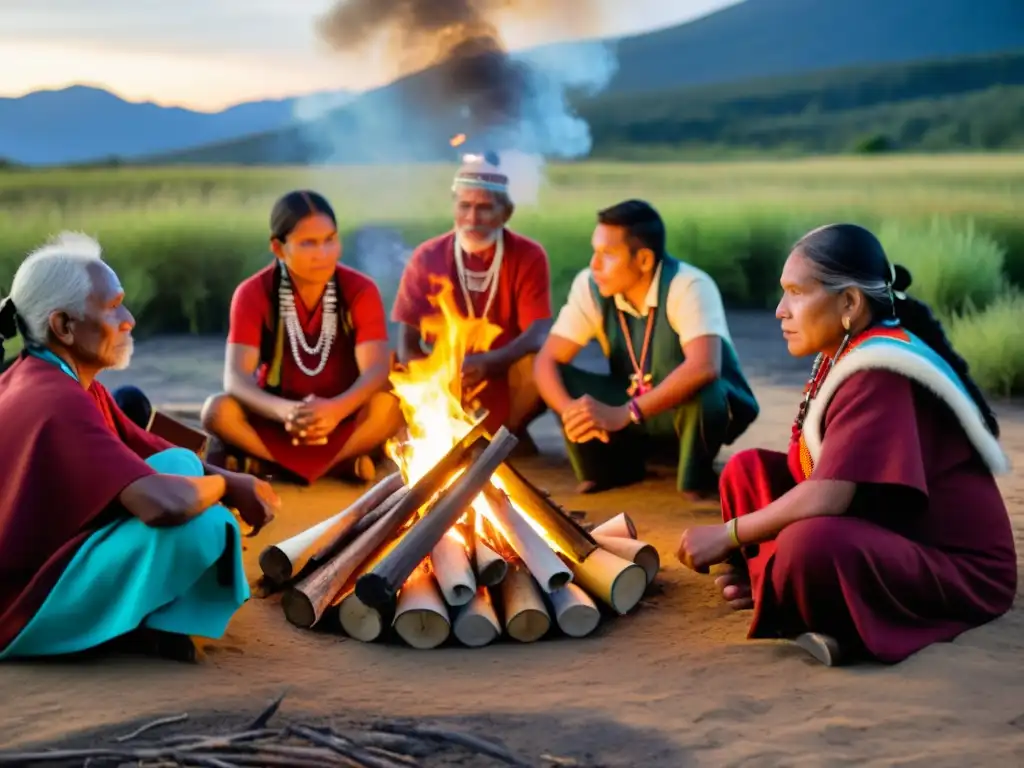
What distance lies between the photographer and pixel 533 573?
4809mm

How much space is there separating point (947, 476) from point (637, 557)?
4.07ft

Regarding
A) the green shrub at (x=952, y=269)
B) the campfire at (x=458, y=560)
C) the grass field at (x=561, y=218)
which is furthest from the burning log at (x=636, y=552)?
the green shrub at (x=952, y=269)

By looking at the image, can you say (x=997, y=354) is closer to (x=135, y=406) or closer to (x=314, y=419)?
(x=314, y=419)

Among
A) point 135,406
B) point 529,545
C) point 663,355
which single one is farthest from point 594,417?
point 135,406

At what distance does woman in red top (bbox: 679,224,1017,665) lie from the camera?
4203 millimetres

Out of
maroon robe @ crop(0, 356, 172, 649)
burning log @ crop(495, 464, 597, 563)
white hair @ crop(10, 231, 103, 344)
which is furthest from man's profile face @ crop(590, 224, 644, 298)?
maroon robe @ crop(0, 356, 172, 649)

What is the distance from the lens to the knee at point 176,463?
4496 mm

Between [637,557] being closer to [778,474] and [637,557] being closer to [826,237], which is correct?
[778,474]

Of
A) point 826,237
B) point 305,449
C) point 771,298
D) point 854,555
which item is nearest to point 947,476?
point 854,555

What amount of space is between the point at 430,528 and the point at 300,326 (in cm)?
236

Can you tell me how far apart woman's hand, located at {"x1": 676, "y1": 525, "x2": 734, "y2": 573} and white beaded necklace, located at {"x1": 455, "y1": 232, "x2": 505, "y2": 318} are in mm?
3015

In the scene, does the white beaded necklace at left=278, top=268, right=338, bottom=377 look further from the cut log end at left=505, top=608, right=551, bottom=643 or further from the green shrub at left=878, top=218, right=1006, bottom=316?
the green shrub at left=878, top=218, right=1006, bottom=316

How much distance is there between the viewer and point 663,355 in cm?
661

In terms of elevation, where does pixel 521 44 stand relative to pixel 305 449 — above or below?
above
